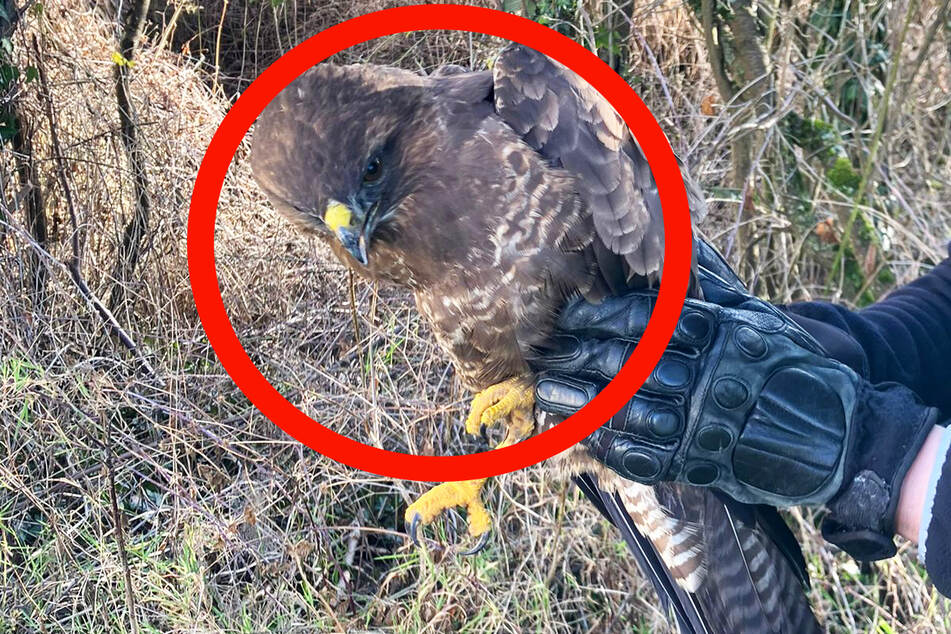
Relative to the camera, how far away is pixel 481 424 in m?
2.57

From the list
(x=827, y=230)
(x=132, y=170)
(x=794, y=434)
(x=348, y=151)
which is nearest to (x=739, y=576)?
(x=794, y=434)

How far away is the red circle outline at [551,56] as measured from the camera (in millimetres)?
1757

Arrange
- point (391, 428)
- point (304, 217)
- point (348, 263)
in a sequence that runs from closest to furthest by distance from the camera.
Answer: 1. point (304, 217)
2. point (348, 263)
3. point (391, 428)

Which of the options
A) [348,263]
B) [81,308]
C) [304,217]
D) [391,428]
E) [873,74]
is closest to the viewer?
[304,217]

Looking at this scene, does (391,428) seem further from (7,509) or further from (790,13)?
(790,13)

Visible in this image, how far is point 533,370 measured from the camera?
2395 mm

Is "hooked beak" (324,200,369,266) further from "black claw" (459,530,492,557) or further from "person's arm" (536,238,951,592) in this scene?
"black claw" (459,530,492,557)

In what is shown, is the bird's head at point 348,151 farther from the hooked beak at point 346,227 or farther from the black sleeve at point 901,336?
the black sleeve at point 901,336

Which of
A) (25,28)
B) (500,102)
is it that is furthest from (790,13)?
(25,28)

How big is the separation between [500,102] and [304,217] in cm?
60

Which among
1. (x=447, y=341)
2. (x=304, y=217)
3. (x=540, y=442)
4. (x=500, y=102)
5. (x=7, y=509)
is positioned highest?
(x=500, y=102)

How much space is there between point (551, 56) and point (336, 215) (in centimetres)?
70

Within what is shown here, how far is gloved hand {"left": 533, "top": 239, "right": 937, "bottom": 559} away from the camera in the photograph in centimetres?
203

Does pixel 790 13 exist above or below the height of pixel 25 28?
above
